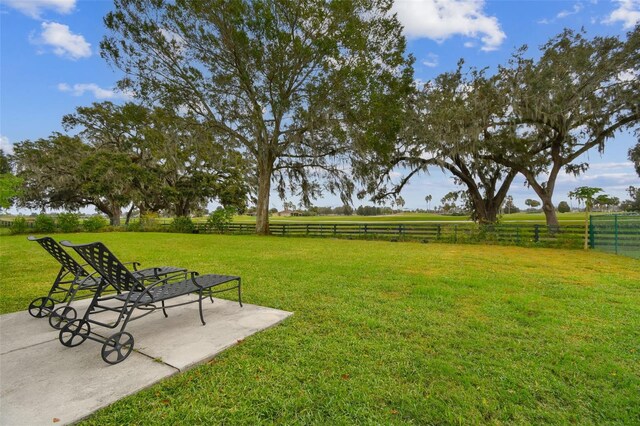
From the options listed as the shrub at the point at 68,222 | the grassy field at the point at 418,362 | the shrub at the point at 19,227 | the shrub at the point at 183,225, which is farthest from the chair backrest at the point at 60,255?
the shrub at the point at 19,227

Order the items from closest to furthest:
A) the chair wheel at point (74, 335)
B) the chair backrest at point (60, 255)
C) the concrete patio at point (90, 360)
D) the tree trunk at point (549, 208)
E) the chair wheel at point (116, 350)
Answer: the concrete patio at point (90, 360) → the chair wheel at point (116, 350) → the chair wheel at point (74, 335) → the chair backrest at point (60, 255) → the tree trunk at point (549, 208)

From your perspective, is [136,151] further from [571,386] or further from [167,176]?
[571,386]

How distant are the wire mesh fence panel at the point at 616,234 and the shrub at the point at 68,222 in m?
28.4

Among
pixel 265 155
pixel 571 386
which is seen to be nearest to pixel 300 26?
pixel 265 155

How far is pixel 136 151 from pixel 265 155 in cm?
1520

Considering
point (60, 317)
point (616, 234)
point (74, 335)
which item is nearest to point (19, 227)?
point (60, 317)

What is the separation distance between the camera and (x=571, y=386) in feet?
6.51

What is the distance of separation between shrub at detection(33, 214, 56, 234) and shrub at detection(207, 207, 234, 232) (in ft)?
33.3

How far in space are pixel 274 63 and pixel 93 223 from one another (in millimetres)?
17341

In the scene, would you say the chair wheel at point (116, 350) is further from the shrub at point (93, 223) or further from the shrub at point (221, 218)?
the shrub at point (93, 223)

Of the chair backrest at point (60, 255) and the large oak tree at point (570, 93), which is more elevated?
the large oak tree at point (570, 93)

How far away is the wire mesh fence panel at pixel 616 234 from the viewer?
8.38m

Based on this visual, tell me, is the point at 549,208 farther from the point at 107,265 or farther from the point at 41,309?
the point at 41,309

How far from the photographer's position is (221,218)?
20.1 meters
